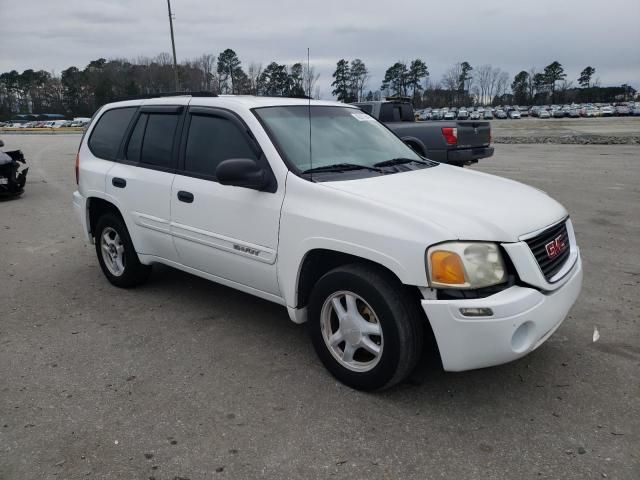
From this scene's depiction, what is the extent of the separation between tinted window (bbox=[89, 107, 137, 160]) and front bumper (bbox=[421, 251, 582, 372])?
345cm

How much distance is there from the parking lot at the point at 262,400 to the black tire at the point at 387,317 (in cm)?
18

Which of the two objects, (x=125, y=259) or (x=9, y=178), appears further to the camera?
(x=9, y=178)

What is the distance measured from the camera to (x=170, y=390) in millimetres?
3328

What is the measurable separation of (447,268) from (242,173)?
1.42 m

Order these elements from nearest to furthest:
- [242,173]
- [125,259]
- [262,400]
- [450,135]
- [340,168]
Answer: [262,400]
[242,173]
[340,168]
[125,259]
[450,135]

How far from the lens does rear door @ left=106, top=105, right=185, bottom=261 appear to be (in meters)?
4.34

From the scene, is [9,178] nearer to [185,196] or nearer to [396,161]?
[185,196]

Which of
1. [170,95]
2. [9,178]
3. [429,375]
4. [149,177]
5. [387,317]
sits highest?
[170,95]

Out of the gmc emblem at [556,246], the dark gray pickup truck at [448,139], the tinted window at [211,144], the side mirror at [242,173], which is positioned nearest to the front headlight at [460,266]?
the gmc emblem at [556,246]

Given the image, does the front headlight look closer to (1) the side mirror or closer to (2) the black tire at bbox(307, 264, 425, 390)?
(2) the black tire at bbox(307, 264, 425, 390)

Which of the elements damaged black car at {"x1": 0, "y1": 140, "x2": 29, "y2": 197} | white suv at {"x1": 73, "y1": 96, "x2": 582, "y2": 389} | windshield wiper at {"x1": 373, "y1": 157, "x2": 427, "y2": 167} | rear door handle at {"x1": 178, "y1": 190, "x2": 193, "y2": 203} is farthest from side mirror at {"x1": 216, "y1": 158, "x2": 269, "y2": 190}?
damaged black car at {"x1": 0, "y1": 140, "x2": 29, "y2": 197}

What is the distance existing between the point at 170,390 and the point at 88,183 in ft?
8.79

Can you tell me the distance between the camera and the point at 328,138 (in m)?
3.96

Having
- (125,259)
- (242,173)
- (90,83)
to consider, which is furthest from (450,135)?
(90,83)
